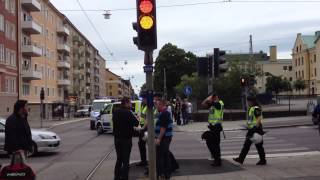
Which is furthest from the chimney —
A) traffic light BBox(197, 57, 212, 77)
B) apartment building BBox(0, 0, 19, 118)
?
traffic light BBox(197, 57, 212, 77)

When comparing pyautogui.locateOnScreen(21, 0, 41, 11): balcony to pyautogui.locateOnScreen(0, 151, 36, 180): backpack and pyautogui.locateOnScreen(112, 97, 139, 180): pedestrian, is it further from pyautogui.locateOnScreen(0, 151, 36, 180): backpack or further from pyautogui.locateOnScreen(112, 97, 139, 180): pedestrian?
pyautogui.locateOnScreen(0, 151, 36, 180): backpack

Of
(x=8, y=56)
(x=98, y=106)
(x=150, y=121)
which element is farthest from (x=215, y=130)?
(x=8, y=56)

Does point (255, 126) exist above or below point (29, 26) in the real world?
below

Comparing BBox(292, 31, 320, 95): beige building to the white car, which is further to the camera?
BBox(292, 31, 320, 95): beige building

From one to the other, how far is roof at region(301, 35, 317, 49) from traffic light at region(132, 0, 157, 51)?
112777 millimetres

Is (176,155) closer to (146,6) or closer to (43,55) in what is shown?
(146,6)

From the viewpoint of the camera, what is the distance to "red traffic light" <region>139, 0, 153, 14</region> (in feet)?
35.5

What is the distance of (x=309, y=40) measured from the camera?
406 ft

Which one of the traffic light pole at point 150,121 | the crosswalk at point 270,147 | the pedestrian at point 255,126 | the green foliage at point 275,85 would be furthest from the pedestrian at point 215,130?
the green foliage at point 275,85

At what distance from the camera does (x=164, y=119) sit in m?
12.3

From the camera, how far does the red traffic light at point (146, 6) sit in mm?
10812

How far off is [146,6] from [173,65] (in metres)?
97.8

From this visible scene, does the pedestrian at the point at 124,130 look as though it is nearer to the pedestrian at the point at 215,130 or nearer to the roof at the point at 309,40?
the pedestrian at the point at 215,130

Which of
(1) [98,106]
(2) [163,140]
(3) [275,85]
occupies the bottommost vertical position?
(2) [163,140]
